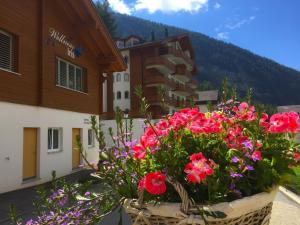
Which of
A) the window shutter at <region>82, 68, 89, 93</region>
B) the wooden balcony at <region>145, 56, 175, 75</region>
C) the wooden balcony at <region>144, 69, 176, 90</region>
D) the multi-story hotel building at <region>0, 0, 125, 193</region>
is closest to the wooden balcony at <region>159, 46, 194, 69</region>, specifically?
the wooden balcony at <region>145, 56, 175, 75</region>

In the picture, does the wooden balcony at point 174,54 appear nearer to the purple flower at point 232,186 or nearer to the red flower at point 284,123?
the red flower at point 284,123

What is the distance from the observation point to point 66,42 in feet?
56.0

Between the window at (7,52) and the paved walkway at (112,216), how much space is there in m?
4.10

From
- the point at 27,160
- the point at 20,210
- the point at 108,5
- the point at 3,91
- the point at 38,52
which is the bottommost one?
the point at 20,210

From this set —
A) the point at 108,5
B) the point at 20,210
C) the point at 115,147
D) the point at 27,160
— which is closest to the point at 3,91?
the point at 27,160

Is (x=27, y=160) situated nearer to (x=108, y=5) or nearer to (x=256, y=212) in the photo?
(x=256, y=212)

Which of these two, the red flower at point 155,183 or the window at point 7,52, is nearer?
the red flower at point 155,183

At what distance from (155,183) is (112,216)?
A: 3.53m

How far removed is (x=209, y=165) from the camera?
1.50 m

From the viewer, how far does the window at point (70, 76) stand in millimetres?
16641

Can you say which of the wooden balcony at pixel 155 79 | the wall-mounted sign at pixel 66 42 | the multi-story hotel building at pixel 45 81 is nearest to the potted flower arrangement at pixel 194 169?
the multi-story hotel building at pixel 45 81

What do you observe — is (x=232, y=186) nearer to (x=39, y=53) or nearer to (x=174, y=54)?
(x=39, y=53)

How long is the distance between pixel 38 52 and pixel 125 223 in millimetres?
9324

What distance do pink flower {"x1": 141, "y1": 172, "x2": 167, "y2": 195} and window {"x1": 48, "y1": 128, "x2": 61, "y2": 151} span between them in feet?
48.7
